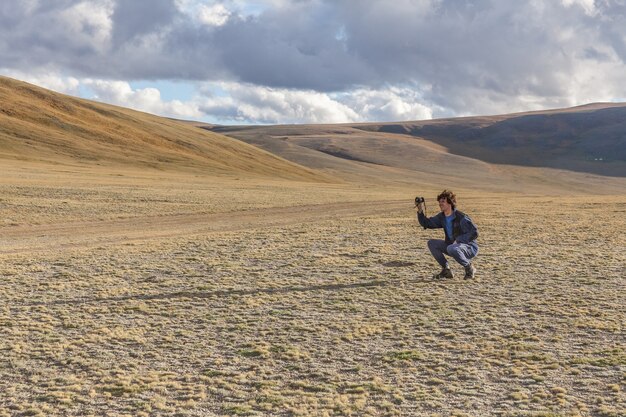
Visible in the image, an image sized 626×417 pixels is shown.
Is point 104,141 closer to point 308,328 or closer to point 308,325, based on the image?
point 308,325

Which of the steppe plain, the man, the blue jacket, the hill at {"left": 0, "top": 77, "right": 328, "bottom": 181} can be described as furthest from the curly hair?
the hill at {"left": 0, "top": 77, "right": 328, "bottom": 181}

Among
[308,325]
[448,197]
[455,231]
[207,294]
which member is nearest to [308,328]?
[308,325]

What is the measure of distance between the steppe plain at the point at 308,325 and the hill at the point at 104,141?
73.2m

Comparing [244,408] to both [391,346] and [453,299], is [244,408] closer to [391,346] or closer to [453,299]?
[391,346]

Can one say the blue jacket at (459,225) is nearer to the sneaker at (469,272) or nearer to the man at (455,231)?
the man at (455,231)

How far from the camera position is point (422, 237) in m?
28.0

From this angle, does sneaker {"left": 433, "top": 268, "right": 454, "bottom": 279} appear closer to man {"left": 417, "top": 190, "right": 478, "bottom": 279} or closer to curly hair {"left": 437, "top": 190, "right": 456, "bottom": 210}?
man {"left": 417, "top": 190, "right": 478, "bottom": 279}

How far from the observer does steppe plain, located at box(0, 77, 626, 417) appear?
373 inches

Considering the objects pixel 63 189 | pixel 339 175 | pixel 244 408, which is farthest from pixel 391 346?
pixel 339 175

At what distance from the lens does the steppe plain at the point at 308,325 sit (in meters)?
9.48

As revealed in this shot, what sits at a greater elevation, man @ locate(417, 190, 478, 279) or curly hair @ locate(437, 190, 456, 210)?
curly hair @ locate(437, 190, 456, 210)

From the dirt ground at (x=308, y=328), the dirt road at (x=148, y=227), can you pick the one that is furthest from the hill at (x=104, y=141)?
the dirt ground at (x=308, y=328)

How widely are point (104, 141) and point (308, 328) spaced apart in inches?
4358

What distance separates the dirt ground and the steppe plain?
0.15 feet
